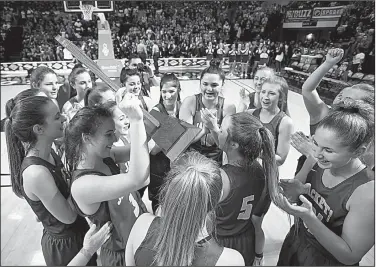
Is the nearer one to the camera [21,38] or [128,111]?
[128,111]

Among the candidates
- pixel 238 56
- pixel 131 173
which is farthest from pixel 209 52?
pixel 131 173

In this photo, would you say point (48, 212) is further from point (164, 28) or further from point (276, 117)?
point (164, 28)

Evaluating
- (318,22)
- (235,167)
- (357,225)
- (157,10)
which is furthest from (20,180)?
(157,10)

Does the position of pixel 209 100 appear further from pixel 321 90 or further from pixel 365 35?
pixel 365 35

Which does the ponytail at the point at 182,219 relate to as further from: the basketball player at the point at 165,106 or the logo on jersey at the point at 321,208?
the basketball player at the point at 165,106

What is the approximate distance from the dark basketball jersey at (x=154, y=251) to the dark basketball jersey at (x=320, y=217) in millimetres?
521

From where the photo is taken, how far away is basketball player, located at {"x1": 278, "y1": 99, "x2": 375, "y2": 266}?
0.99 m

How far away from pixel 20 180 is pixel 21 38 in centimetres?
1145

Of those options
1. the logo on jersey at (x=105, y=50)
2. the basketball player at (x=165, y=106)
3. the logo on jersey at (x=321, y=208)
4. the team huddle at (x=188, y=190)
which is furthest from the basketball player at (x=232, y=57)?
the logo on jersey at (x=321, y=208)

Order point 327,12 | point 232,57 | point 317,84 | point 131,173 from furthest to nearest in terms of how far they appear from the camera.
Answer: point 232,57
point 327,12
point 317,84
point 131,173

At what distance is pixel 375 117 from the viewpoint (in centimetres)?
118

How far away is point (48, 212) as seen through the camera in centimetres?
121

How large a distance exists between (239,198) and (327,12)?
9.20 meters

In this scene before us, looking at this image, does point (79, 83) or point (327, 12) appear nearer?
point (79, 83)
